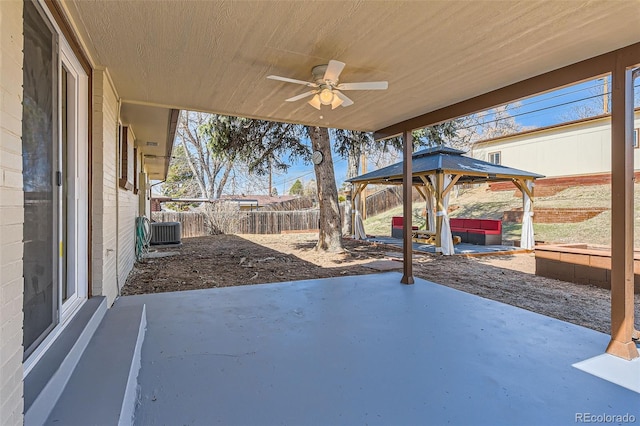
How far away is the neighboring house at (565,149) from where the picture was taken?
14.3 m

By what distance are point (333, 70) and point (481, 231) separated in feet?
30.9

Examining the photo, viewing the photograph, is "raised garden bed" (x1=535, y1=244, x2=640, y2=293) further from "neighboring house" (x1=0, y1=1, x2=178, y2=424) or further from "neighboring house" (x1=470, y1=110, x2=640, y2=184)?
"neighboring house" (x1=470, y1=110, x2=640, y2=184)

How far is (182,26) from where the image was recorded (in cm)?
246

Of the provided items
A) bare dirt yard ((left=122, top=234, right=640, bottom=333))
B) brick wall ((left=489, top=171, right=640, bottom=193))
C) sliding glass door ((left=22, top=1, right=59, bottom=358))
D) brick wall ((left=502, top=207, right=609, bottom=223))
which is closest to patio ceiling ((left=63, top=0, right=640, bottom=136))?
sliding glass door ((left=22, top=1, right=59, bottom=358))

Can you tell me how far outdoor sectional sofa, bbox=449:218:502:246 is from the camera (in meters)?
10.6

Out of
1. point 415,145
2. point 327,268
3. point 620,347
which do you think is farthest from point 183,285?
point 415,145

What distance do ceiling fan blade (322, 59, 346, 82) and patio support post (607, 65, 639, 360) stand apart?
7.23ft

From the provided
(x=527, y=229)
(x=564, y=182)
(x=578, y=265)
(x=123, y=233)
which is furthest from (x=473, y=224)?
(x=123, y=233)

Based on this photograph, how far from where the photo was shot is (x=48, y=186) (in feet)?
6.50

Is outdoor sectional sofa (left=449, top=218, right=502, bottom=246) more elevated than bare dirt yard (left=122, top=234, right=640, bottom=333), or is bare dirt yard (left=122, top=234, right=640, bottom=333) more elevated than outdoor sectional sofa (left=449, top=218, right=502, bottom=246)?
outdoor sectional sofa (left=449, top=218, right=502, bottom=246)

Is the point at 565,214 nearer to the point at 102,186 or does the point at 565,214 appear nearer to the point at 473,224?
the point at 473,224

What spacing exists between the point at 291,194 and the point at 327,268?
27.3m

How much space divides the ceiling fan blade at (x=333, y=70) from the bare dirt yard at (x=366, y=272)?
3.66 m

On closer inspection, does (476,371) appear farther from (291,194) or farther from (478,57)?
(291,194)
